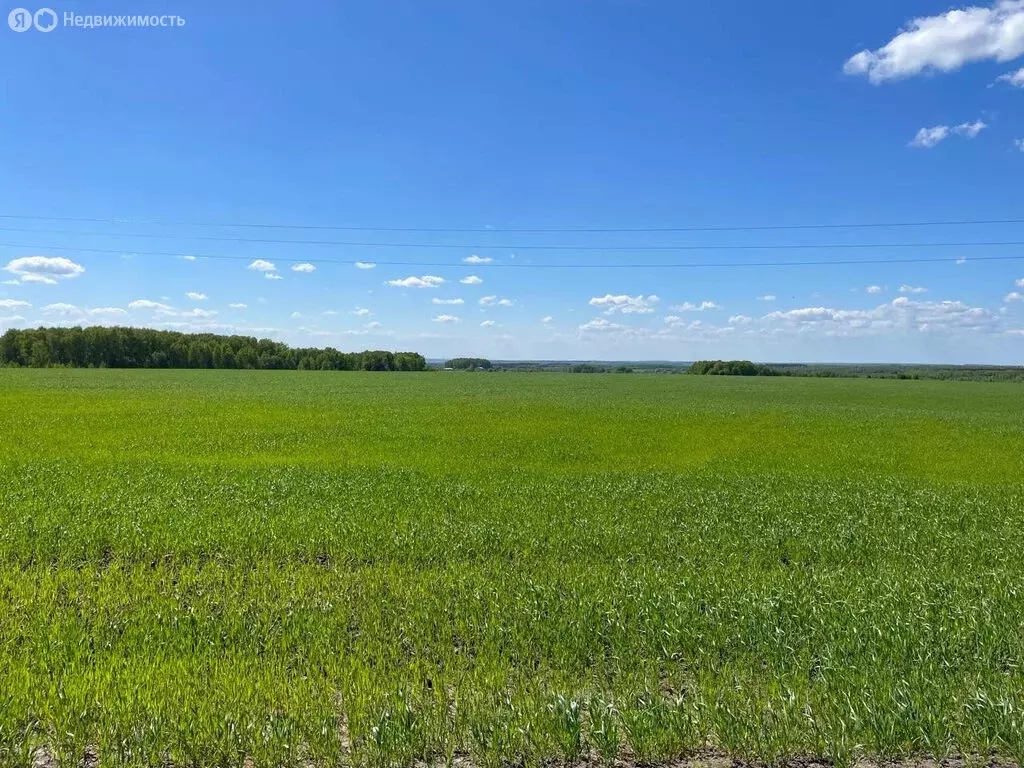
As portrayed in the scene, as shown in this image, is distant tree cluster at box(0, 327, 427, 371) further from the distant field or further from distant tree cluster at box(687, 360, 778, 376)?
the distant field

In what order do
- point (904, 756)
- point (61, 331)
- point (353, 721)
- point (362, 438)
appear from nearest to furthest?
point (904, 756) → point (353, 721) → point (362, 438) → point (61, 331)

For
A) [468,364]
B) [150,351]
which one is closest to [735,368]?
[468,364]

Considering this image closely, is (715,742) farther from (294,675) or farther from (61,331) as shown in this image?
(61,331)

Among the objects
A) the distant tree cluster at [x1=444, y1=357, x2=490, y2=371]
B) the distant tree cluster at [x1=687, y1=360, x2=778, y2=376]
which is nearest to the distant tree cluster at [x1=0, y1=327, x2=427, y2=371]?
the distant tree cluster at [x1=444, y1=357, x2=490, y2=371]

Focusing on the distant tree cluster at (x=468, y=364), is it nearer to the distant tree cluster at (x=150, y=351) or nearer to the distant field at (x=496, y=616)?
the distant tree cluster at (x=150, y=351)

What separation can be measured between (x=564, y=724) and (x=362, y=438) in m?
23.1

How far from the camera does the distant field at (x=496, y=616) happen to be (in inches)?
193

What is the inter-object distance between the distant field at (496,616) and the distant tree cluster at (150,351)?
134126mm

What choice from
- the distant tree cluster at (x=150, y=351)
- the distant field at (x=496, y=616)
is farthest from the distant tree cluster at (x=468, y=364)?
the distant field at (x=496, y=616)

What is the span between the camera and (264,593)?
8.23 meters

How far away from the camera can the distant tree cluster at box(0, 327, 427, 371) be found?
127625 mm

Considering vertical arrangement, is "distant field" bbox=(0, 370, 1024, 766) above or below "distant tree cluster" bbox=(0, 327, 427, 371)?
below

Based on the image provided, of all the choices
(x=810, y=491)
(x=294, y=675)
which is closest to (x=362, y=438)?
(x=810, y=491)

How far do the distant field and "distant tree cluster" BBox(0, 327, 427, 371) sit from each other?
134 m
